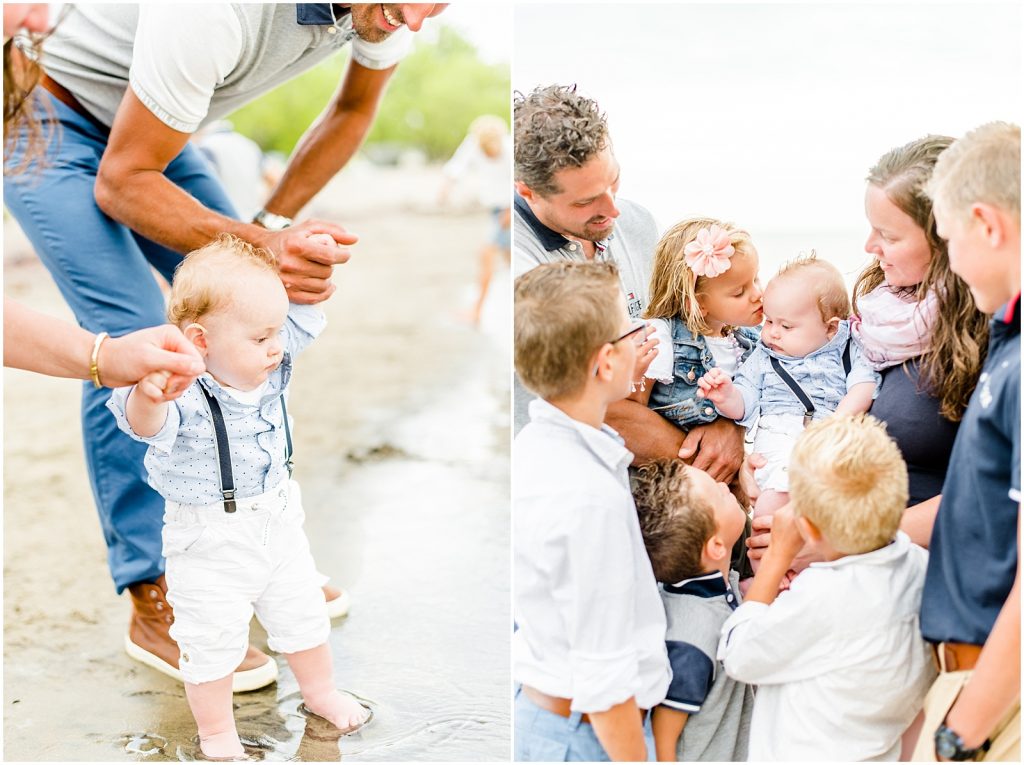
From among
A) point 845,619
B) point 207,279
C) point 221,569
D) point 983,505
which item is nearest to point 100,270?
point 207,279

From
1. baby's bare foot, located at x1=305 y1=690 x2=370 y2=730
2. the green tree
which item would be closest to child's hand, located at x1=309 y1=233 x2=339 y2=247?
baby's bare foot, located at x1=305 y1=690 x2=370 y2=730

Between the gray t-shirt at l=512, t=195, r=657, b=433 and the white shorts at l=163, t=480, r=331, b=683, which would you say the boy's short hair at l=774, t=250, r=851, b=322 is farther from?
the white shorts at l=163, t=480, r=331, b=683

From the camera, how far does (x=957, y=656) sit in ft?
5.87

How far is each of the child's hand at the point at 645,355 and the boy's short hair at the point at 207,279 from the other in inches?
27.7

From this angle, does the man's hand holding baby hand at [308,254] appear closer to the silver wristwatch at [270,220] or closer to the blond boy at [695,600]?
the silver wristwatch at [270,220]

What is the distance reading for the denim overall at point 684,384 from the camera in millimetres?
2215

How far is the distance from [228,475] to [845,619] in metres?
1.13

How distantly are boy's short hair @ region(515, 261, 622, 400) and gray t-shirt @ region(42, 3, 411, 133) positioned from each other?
33.0 inches

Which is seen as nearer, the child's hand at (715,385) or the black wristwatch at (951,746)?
the black wristwatch at (951,746)

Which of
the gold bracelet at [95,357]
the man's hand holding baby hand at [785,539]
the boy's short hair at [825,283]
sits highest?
the boy's short hair at [825,283]

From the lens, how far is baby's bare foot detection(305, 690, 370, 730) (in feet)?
7.83

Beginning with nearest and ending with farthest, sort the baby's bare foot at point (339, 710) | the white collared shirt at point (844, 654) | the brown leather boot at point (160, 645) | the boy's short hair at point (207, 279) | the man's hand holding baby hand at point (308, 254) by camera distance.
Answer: the white collared shirt at point (844, 654) < the boy's short hair at point (207, 279) < the man's hand holding baby hand at point (308, 254) < the baby's bare foot at point (339, 710) < the brown leather boot at point (160, 645)

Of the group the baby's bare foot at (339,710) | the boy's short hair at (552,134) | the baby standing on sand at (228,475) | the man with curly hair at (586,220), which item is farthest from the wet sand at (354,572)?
the boy's short hair at (552,134)

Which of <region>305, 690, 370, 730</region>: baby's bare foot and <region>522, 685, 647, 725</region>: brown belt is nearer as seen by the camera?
<region>522, 685, 647, 725</region>: brown belt
